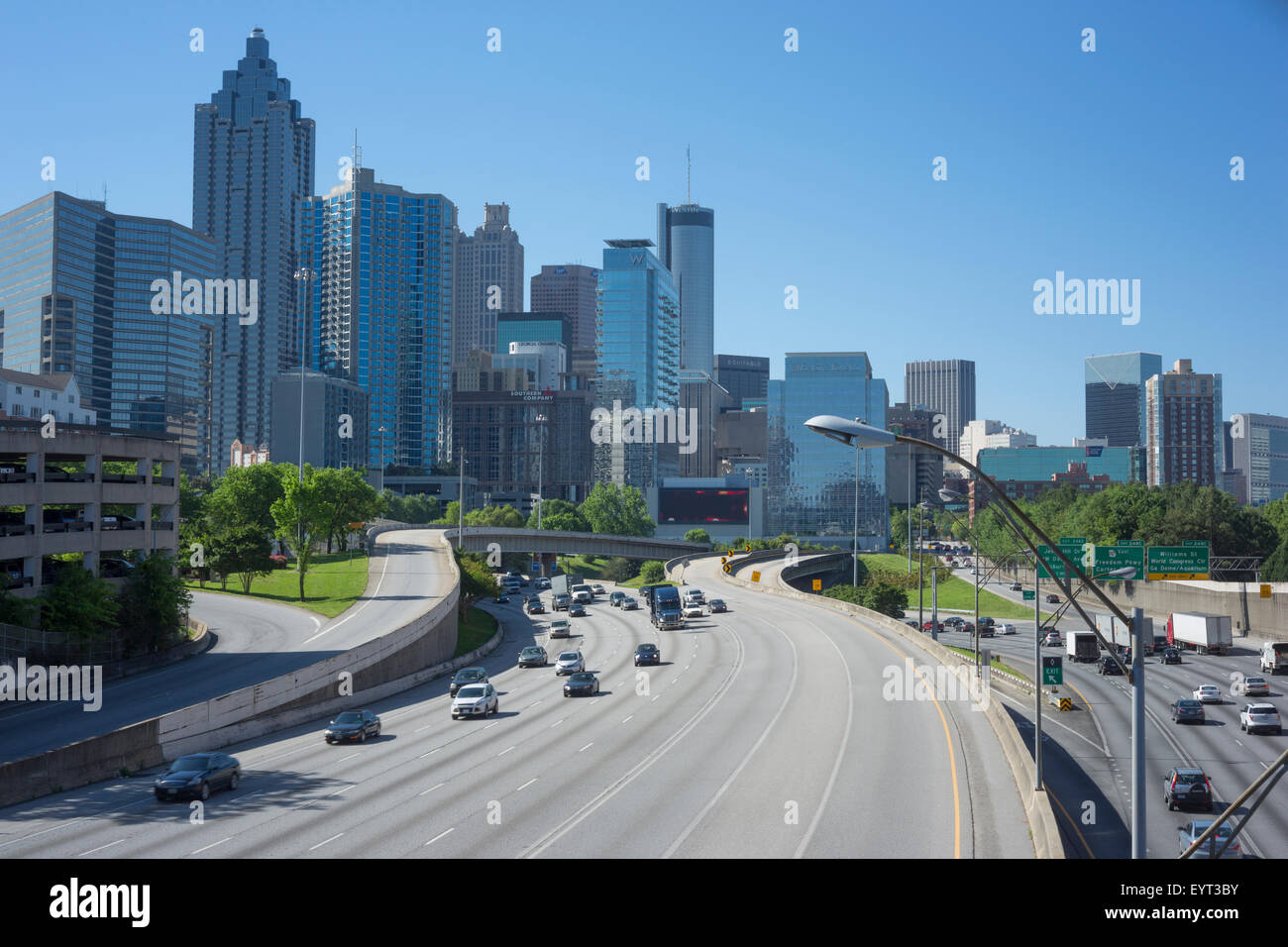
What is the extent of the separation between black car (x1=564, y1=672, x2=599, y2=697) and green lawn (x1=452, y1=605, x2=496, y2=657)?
1715cm

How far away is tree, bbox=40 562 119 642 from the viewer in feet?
145

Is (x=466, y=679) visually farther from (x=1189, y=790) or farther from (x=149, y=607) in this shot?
(x=1189, y=790)

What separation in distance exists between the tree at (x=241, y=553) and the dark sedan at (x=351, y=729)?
3745 centimetres

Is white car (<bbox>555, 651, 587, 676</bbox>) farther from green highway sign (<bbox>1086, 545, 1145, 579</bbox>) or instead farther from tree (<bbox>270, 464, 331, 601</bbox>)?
green highway sign (<bbox>1086, 545, 1145, 579</bbox>)

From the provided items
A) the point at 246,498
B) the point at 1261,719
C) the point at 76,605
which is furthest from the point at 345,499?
the point at 1261,719

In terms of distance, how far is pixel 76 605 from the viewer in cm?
4438

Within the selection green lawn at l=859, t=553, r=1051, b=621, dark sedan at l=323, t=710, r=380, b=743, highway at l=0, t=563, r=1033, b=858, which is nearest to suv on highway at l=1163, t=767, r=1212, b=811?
highway at l=0, t=563, r=1033, b=858

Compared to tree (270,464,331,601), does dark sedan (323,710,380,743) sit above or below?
below

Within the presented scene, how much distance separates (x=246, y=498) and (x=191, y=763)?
239 ft

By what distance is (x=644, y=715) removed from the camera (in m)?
40.9

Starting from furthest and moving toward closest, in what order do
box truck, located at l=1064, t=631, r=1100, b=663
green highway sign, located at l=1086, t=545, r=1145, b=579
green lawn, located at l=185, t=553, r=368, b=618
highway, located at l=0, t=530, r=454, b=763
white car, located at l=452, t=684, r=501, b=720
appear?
1. box truck, located at l=1064, t=631, r=1100, b=663
2. green highway sign, located at l=1086, t=545, r=1145, b=579
3. green lawn, located at l=185, t=553, r=368, b=618
4. white car, located at l=452, t=684, r=501, b=720
5. highway, located at l=0, t=530, r=454, b=763

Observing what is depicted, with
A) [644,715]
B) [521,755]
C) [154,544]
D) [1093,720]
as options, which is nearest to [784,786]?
[521,755]

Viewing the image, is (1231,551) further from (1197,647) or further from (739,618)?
(739,618)
